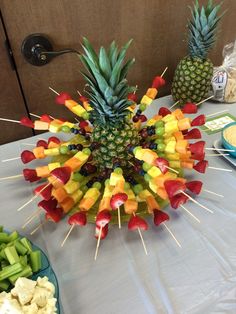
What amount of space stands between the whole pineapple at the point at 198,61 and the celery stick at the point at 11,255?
78 centimetres

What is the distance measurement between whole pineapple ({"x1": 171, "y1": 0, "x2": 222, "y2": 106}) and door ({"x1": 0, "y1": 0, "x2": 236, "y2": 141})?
16 centimetres

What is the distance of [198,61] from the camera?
99 centimetres

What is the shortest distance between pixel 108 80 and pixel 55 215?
1.11 ft

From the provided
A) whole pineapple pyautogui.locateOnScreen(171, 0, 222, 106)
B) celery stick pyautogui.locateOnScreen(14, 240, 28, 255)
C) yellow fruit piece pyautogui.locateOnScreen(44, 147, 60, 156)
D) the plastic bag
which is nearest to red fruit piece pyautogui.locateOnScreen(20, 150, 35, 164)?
yellow fruit piece pyautogui.locateOnScreen(44, 147, 60, 156)

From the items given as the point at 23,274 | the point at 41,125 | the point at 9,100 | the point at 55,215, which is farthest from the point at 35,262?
the point at 9,100

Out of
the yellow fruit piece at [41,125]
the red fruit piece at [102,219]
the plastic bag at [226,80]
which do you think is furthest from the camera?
the plastic bag at [226,80]

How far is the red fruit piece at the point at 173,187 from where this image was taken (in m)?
0.60

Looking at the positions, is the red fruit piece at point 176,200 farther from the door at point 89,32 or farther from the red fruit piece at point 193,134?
the door at point 89,32

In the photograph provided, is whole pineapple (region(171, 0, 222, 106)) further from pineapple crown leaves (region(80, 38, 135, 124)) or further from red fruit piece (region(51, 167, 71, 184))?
red fruit piece (region(51, 167, 71, 184))

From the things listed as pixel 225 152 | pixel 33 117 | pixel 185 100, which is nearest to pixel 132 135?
pixel 225 152

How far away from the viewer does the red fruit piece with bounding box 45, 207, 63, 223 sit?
673 mm

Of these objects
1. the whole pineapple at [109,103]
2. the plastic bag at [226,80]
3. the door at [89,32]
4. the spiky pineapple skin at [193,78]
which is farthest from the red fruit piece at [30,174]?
the plastic bag at [226,80]

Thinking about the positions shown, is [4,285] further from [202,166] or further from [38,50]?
[38,50]

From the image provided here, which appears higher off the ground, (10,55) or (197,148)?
(10,55)
